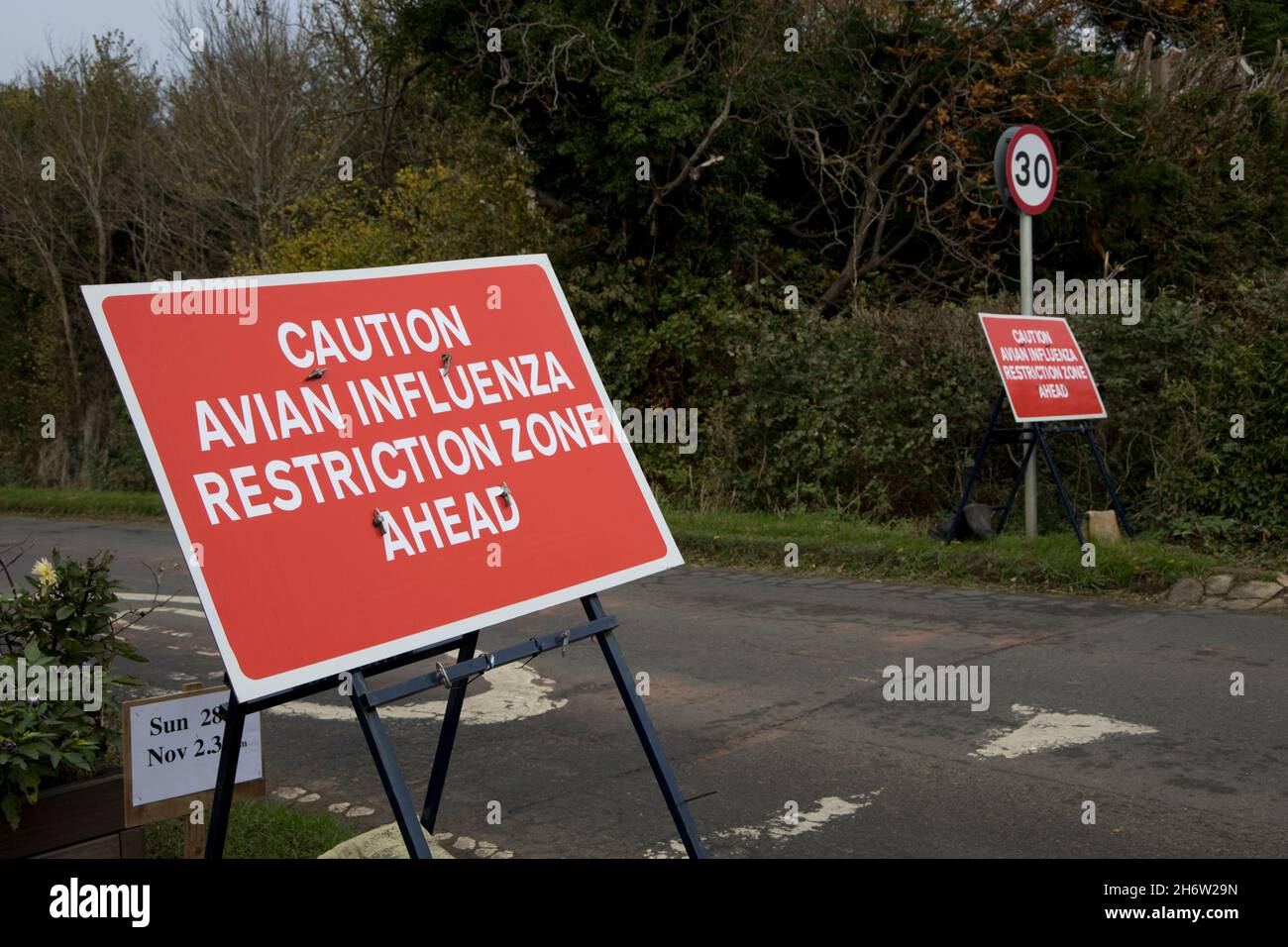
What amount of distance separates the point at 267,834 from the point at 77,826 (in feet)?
2.83

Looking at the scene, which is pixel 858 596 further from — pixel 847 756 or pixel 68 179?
pixel 68 179

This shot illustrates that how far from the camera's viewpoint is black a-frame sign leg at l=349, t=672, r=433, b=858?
336cm

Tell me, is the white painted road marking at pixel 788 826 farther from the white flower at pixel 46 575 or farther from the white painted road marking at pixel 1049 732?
the white flower at pixel 46 575

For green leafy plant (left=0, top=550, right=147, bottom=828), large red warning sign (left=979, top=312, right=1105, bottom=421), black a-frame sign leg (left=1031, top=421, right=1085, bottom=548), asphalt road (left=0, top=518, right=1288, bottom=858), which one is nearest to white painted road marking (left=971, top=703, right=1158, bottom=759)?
asphalt road (left=0, top=518, right=1288, bottom=858)

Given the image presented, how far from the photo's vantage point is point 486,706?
722 centimetres

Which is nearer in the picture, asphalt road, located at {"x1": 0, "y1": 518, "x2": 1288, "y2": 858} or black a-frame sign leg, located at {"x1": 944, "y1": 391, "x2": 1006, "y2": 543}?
asphalt road, located at {"x1": 0, "y1": 518, "x2": 1288, "y2": 858}

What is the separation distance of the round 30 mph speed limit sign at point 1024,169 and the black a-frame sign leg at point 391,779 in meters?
9.20

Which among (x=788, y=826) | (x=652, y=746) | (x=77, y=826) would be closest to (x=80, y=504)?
(x=77, y=826)

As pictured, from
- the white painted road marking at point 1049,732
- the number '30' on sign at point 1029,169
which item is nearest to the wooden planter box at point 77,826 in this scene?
→ the white painted road marking at point 1049,732

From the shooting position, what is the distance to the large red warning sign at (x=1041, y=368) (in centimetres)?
1076

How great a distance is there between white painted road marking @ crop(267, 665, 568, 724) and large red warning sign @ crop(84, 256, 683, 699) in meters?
2.91

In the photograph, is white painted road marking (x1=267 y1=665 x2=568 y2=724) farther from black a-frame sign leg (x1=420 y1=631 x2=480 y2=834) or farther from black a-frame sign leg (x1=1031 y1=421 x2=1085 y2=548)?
black a-frame sign leg (x1=1031 y1=421 x2=1085 y2=548)

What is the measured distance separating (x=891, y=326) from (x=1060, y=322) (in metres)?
2.71

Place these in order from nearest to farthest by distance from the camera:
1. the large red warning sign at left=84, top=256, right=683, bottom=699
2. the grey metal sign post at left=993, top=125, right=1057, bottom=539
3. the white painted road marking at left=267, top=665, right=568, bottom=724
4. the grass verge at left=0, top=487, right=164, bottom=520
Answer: the large red warning sign at left=84, top=256, right=683, bottom=699 → the white painted road marking at left=267, top=665, right=568, bottom=724 → the grey metal sign post at left=993, top=125, right=1057, bottom=539 → the grass verge at left=0, top=487, right=164, bottom=520
